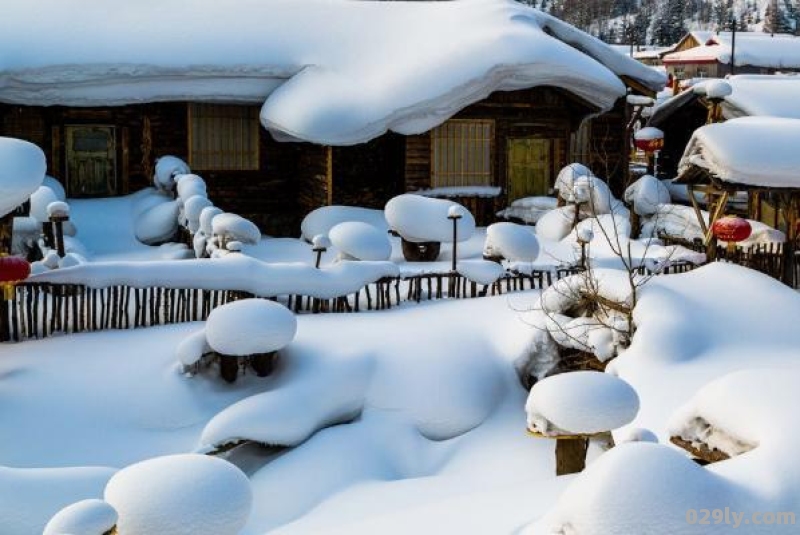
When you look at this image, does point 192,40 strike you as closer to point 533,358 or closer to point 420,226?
point 420,226

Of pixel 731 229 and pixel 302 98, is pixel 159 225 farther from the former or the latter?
pixel 731 229

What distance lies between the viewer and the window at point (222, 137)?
66.8 feet

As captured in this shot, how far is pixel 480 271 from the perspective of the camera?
43.8ft

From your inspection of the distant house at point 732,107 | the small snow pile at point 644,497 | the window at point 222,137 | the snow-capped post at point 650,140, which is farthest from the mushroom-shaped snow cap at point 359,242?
the snow-capped post at point 650,140

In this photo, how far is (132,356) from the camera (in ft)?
36.1

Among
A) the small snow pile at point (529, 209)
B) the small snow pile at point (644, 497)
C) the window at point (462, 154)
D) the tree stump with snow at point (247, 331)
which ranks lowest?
the tree stump with snow at point (247, 331)

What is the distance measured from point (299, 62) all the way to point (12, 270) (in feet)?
35.5

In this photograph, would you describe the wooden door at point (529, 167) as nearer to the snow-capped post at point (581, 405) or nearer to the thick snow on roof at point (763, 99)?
the thick snow on roof at point (763, 99)

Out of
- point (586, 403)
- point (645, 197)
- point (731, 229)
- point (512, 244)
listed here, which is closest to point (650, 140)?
point (645, 197)

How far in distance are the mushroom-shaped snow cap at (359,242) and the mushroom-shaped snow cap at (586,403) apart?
714 cm

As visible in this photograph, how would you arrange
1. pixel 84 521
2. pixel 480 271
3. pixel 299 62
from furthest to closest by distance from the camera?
1. pixel 299 62
2. pixel 480 271
3. pixel 84 521

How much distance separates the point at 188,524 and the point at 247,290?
24.4 ft

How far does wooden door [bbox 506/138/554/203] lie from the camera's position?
2122cm

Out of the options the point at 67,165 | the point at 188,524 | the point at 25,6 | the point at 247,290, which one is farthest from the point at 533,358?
the point at 25,6
